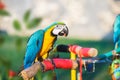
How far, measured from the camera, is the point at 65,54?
5.92 feet

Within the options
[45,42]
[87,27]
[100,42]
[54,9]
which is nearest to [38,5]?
[54,9]

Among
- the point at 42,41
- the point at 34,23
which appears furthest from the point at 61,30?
the point at 34,23

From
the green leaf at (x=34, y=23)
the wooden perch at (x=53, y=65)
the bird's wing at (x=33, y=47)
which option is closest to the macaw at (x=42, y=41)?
the bird's wing at (x=33, y=47)

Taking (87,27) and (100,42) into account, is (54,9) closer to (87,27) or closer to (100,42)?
(87,27)

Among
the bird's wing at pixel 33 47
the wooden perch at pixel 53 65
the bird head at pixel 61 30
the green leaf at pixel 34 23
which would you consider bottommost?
the wooden perch at pixel 53 65

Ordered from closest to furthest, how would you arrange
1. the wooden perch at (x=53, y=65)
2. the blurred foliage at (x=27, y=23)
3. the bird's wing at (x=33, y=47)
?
the blurred foliage at (x=27, y=23) → the wooden perch at (x=53, y=65) → the bird's wing at (x=33, y=47)

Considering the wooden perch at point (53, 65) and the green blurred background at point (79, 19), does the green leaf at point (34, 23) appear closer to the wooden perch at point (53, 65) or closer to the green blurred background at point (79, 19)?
the wooden perch at point (53, 65)

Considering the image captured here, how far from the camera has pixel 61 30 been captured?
5.26ft

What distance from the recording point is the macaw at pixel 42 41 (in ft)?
5.19

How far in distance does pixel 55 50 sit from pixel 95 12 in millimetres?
332

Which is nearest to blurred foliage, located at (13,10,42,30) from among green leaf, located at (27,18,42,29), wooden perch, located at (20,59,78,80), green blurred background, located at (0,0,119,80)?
green leaf, located at (27,18,42,29)

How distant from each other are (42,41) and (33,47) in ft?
0.22

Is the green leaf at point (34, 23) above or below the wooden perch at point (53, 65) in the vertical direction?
above

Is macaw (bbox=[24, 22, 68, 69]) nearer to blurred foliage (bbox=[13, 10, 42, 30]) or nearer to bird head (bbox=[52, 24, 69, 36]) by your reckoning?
bird head (bbox=[52, 24, 69, 36])
